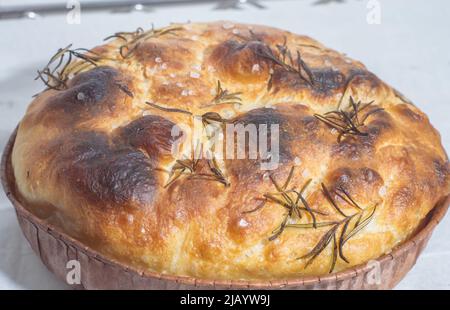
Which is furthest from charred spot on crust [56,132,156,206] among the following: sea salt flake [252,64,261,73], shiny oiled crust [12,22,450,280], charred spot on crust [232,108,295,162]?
sea salt flake [252,64,261,73]

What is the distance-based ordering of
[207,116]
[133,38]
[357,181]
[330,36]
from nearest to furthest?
[357,181] → [207,116] → [133,38] → [330,36]

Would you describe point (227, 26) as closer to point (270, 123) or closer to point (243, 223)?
point (270, 123)

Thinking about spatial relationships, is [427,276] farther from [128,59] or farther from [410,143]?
[128,59]

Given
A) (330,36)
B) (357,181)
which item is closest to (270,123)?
(357,181)

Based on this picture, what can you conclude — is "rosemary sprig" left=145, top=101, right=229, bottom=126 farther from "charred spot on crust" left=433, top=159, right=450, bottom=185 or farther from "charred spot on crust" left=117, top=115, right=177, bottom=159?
"charred spot on crust" left=433, top=159, right=450, bottom=185

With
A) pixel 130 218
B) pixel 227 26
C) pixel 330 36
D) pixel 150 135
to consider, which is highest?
pixel 227 26
